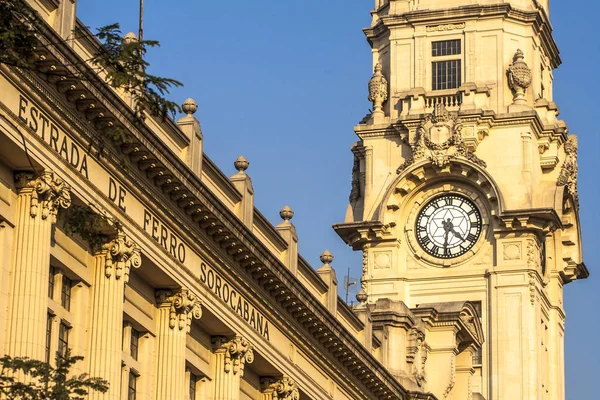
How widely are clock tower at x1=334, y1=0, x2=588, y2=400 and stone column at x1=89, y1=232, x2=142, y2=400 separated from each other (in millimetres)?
42253

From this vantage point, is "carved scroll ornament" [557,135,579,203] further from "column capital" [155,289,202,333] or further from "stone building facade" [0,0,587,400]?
"column capital" [155,289,202,333]

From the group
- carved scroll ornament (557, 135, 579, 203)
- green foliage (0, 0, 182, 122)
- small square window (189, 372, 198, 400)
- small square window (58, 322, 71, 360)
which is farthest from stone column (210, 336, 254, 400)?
carved scroll ornament (557, 135, 579, 203)

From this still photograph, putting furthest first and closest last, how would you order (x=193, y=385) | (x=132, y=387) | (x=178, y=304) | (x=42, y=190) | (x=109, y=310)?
1. (x=193, y=385)
2. (x=178, y=304)
3. (x=132, y=387)
4. (x=109, y=310)
5. (x=42, y=190)

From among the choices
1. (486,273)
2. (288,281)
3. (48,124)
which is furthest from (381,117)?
(48,124)

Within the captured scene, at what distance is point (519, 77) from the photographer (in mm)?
85125

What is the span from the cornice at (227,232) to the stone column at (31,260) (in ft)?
5.68

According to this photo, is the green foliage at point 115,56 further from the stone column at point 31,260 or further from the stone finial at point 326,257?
the stone finial at point 326,257

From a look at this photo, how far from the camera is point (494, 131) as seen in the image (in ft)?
279

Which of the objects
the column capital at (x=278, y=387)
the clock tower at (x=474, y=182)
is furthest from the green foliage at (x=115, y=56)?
the clock tower at (x=474, y=182)

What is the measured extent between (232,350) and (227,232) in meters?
3.80

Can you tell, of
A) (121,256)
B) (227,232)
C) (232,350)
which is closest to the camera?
(121,256)

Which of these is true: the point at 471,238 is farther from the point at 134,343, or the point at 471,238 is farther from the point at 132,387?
the point at 132,387

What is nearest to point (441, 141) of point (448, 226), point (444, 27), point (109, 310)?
point (448, 226)

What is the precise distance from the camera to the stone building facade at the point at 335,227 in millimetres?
36781
